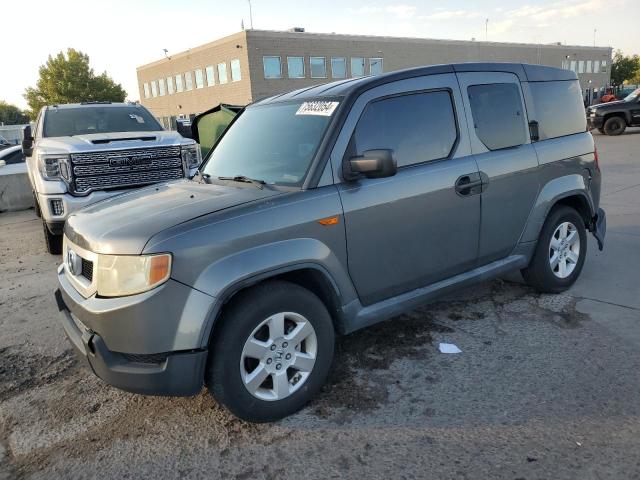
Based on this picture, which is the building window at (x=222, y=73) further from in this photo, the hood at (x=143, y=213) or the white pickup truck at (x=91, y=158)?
the hood at (x=143, y=213)

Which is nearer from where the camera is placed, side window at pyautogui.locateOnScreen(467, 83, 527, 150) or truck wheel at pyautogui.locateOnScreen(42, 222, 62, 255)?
side window at pyautogui.locateOnScreen(467, 83, 527, 150)

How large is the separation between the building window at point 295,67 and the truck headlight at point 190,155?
3815cm

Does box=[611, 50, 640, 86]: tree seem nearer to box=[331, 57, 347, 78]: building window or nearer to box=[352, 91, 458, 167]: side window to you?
box=[331, 57, 347, 78]: building window

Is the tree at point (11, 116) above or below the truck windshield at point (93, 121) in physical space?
above

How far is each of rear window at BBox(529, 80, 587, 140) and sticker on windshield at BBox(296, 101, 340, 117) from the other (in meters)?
2.03

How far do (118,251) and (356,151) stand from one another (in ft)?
5.05

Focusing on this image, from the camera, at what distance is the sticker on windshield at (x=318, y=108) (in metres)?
3.27

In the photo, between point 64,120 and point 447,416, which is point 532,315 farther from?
point 64,120

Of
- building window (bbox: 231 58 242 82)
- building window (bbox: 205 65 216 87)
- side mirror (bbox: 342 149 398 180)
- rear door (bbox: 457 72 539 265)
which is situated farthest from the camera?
building window (bbox: 205 65 216 87)

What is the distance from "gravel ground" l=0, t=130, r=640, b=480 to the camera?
257cm

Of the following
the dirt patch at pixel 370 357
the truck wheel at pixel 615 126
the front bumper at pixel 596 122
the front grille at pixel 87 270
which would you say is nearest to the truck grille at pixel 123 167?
the front grille at pixel 87 270

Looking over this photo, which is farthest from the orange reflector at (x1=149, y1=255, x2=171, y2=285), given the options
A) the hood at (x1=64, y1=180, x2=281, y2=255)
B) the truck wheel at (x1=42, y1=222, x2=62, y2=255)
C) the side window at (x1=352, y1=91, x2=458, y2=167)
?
the truck wheel at (x1=42, y1=222, x2=62, y2=255)

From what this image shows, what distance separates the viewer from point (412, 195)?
133 inches

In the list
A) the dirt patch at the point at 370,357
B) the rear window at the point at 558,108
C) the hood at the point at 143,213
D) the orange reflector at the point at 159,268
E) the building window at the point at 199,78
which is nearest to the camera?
the orange reflector at the point at 159,268
